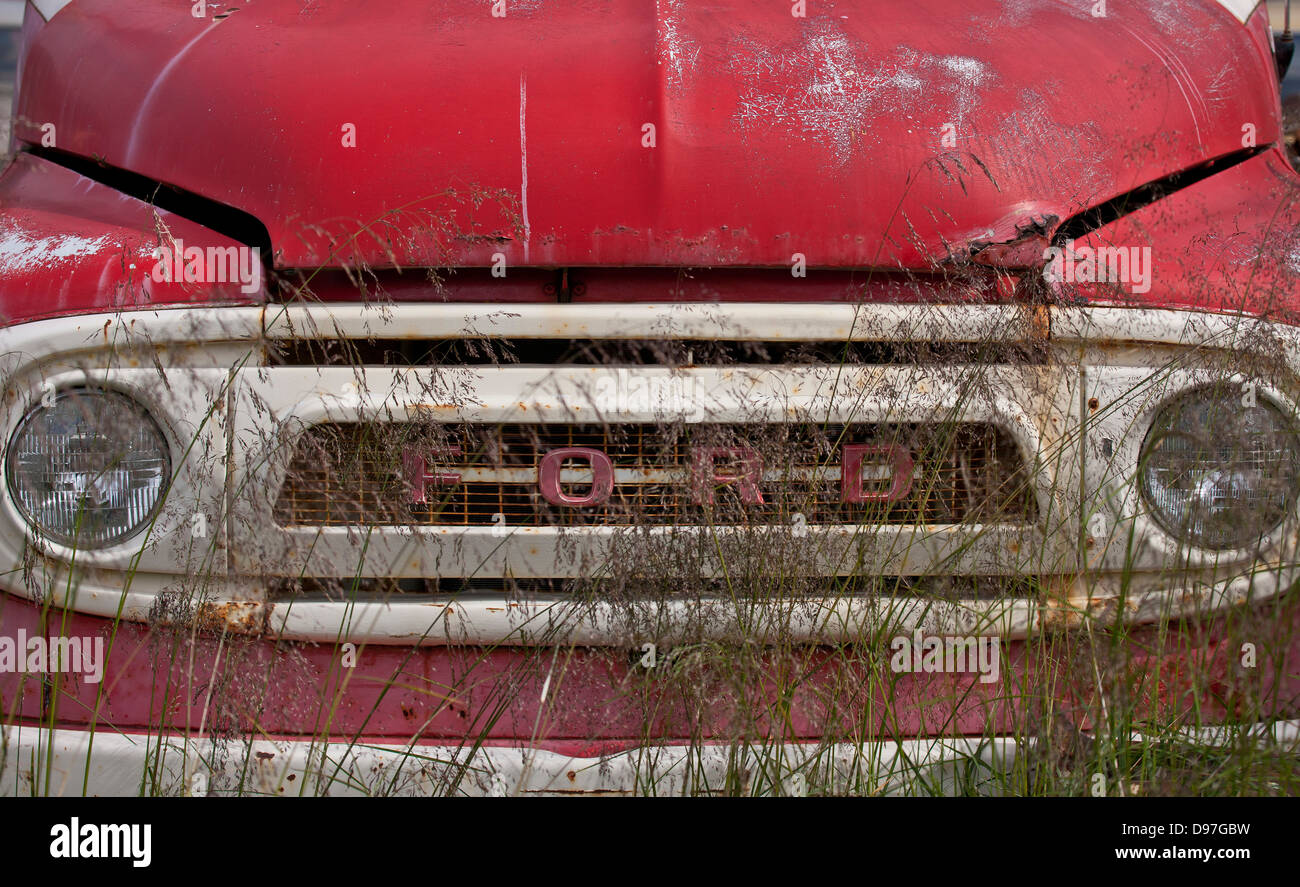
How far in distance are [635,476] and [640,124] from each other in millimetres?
557

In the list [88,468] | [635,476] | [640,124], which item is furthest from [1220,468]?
[88,468]

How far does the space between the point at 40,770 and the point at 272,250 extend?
0.83 m

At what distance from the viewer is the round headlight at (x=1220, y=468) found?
1.59 m

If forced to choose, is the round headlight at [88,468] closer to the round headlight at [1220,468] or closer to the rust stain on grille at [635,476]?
the rust stain on grille at [635,476]

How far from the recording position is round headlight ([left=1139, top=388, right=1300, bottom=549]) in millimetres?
1591

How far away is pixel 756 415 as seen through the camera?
5.28 feet

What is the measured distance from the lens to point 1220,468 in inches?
63.2

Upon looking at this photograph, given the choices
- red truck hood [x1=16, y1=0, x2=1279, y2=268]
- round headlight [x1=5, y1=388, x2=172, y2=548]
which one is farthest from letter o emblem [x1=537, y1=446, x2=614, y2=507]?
round headlight [x1=5, y1=388, x2=172, y2=548]

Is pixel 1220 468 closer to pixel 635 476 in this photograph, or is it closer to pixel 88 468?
pixel 635 476

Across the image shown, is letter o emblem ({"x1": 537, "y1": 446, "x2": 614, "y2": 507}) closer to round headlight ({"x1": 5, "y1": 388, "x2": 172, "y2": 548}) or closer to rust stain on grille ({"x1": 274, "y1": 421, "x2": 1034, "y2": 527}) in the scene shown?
rust stain on grille ({"x1": 274, "y1": 421, "x2": 1034, "y2": 527})

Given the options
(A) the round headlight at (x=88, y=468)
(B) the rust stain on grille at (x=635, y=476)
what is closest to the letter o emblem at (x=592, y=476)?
(B) the rust stain on grille at (x=635, y=476)

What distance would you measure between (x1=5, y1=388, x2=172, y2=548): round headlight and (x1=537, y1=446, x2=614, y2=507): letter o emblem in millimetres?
555

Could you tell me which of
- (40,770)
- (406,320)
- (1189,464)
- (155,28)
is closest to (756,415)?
(406,320)
